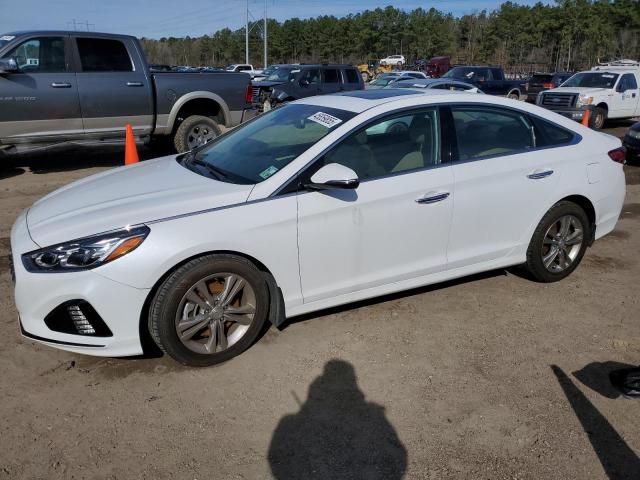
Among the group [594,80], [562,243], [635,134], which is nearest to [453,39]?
[594,80]

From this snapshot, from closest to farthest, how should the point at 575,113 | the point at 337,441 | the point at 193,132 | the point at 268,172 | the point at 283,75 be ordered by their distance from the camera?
the point at 337,441, the point at 268,172, the point at 193,132, the point at 575,113, the point at 283,75

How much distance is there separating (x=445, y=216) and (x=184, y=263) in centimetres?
182

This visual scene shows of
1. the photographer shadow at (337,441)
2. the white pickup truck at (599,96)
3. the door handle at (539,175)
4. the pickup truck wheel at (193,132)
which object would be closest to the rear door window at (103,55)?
the pickup truck wheel at (193,132)

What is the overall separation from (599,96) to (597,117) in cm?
63

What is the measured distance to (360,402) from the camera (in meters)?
3.12

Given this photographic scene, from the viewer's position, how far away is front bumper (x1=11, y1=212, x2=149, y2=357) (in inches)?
118

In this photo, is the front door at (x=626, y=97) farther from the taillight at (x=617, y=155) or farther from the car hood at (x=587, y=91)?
the taillight at (x=617, y=155)

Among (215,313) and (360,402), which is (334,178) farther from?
(360,402)

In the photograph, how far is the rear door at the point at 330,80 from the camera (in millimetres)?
17672

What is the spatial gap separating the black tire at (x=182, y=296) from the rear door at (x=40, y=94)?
635 centimetres

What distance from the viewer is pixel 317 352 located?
11.8 feet

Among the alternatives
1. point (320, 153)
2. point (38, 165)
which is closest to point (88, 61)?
point (38, 165)

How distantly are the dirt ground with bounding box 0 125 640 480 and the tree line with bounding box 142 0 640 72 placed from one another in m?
60.6

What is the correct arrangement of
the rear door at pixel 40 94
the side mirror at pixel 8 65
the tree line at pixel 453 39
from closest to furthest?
the side mirror at pixel 8 65, the rear door at pixel 40 94, the tree line at pixel 453 39
